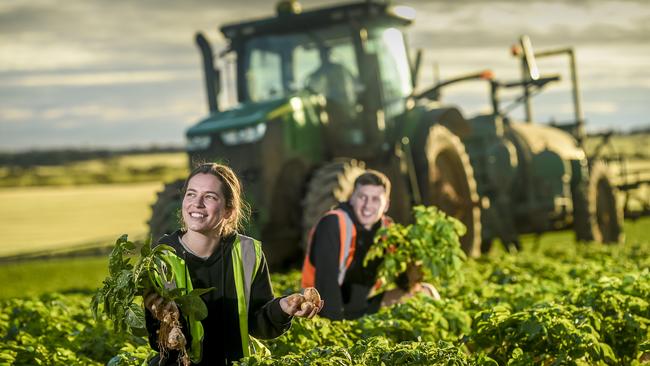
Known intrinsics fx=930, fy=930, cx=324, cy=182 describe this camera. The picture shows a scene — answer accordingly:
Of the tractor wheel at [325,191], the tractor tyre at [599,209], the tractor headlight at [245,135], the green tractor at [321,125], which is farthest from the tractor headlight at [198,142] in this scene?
the tractor tyre at [599,209]

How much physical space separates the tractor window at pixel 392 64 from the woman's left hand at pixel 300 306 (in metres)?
6.88

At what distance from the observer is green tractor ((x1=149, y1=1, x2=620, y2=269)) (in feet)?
30.9

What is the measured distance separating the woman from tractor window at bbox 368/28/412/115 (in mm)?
6684

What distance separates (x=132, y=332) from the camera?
337 cm

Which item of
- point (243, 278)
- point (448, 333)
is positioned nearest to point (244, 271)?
point (243, 278)

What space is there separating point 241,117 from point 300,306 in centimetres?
643

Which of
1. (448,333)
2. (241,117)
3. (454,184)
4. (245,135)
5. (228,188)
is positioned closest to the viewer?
(228,188)

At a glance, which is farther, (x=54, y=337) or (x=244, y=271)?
(x=54, y=337)

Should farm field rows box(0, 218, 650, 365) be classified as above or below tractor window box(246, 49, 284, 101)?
below

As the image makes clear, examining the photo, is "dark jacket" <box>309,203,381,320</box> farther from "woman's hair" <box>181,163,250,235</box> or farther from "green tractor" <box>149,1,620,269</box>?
"green tractor" <box>149,1,620,269</box>

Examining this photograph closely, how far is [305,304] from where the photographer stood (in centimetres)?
339

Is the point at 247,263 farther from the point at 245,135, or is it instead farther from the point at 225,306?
the point at 245,135

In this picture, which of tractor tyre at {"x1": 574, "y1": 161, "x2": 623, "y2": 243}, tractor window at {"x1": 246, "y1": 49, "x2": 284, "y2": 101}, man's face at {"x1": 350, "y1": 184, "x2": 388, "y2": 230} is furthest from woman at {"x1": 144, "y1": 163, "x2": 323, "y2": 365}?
tractor tyre at {"x1": 574, "y1": 161, "x2": 623, "y2": 243}

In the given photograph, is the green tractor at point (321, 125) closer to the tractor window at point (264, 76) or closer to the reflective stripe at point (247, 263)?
the tractor window at point (264, 76)
